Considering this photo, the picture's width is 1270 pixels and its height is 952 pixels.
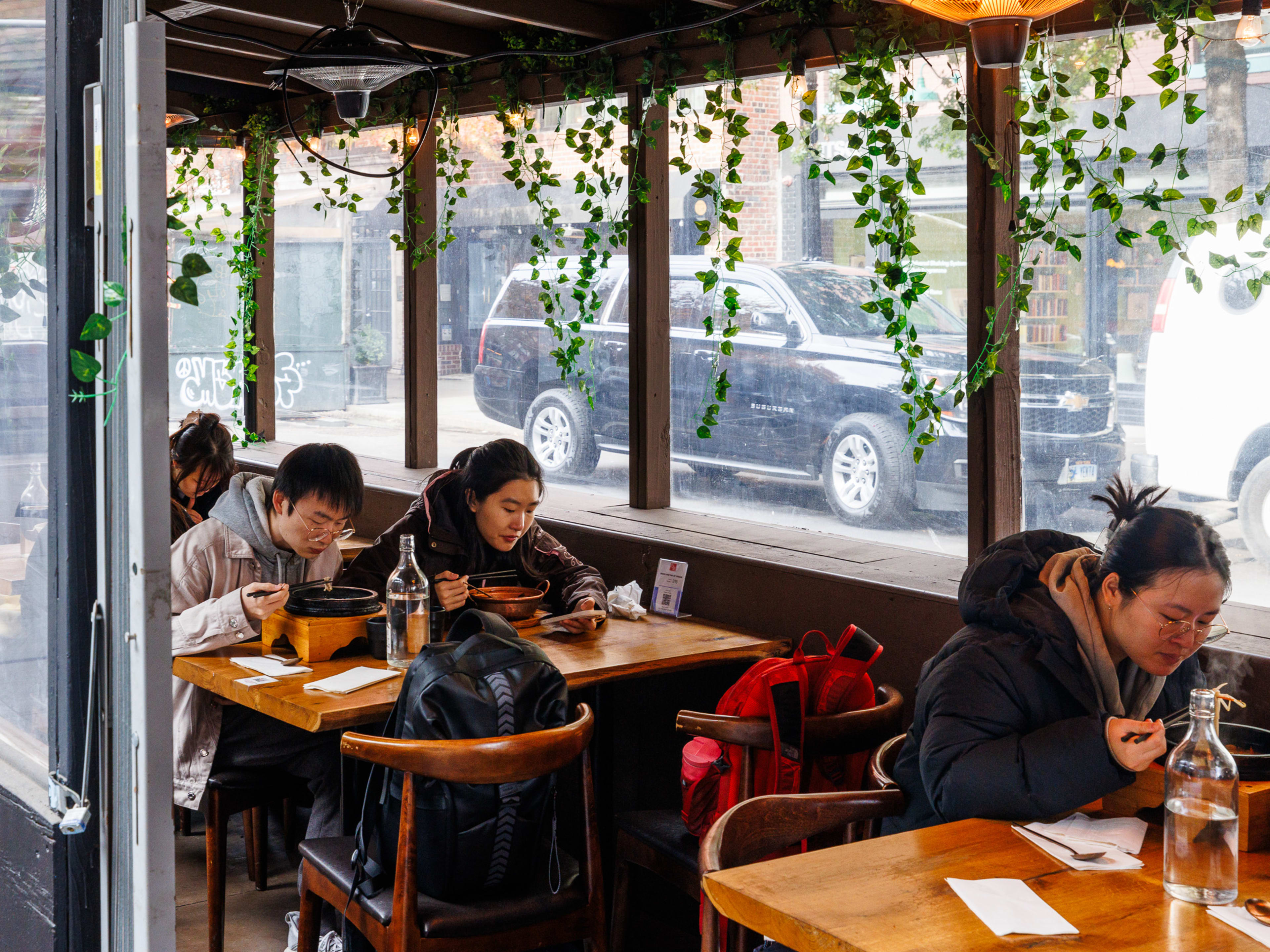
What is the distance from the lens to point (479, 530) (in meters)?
3.92

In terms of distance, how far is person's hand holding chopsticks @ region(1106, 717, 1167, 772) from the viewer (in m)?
2.12

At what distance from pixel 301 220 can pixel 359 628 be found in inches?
153

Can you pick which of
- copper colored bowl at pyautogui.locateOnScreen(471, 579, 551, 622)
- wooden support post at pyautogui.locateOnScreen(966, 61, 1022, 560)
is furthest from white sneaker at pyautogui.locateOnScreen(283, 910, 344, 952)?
wooden support post at pyautogui.locateOnScreen(966, 61, 1022, 560)

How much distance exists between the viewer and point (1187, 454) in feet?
10.6

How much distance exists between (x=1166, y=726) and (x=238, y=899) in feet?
9.05

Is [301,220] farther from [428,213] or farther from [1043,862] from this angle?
[1043,862]

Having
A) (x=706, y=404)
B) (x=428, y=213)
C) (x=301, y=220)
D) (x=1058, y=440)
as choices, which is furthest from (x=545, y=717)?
(x=301, y=220)

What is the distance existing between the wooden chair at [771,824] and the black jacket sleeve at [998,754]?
116 millimetres

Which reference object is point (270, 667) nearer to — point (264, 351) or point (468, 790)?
point (468, 790)

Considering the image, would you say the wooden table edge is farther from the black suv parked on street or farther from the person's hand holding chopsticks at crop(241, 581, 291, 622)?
the black suv parked on street

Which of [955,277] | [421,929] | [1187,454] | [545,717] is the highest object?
[955,277]

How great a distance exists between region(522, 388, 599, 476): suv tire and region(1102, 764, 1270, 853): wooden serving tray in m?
3.04

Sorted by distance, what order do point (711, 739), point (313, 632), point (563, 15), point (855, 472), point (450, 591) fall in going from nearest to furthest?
point (711, 739), point (313, 632), point (450, 591), point (855, 472), point (563, 15)

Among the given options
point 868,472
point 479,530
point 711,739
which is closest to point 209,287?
point 479,530
